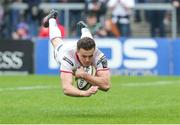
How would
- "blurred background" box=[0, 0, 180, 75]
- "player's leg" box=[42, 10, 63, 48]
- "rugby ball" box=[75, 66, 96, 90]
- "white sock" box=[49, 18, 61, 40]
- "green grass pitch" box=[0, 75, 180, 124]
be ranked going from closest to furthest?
"green grass pitch" box=[0, 75, 180, 124], "rugby ball" box=[75, 66, 96, 90], "player's leg" box=[42, 10, 63, 48], "white sock" box=[49, 18, 61, 40], "blurred background" box=[0, 0, 180, 75]

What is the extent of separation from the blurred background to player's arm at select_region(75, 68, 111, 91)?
1142cm

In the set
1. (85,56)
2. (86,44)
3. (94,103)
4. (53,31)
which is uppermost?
(53,31)

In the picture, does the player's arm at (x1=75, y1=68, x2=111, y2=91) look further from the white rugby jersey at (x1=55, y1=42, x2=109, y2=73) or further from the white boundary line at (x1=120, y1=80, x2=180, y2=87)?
the white boundary line at (x1=120, y1=80, x2=180, y2=87)

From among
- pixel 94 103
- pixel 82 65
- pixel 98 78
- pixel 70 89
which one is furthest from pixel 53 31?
pixel 70 89

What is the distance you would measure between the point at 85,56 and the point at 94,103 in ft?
9.93

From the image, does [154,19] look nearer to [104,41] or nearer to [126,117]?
[104,41]

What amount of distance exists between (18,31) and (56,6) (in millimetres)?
1690

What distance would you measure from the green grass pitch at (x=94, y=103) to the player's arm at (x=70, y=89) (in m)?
0.41

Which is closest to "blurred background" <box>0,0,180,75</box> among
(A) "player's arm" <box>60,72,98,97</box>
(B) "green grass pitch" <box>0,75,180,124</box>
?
(B) "green grass pitch" <box>0,75,180,124</box>

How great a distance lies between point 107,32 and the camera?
26.1 metres

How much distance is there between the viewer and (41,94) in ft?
56.9

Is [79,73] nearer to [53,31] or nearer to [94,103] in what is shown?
[53,31]

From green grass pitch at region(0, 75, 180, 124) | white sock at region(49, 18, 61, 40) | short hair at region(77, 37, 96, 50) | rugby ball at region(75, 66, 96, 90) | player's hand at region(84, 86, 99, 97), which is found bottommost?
green grass pitch at region(0, 75, 180, 124)

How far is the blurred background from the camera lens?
958 inches
